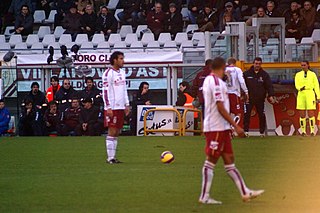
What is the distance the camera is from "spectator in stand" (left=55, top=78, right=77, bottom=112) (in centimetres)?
2880

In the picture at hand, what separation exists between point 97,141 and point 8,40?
11586 mm

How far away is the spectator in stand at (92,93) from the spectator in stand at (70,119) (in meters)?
0.37

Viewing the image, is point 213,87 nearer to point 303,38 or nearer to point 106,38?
point 303,38

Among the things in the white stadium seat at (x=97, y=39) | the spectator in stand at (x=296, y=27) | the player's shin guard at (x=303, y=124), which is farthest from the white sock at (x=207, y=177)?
the white stadium seat at (x=97, y=39)

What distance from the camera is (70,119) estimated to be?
93.8 feet

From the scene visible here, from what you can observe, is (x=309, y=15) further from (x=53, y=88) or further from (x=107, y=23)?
(x=53, y=88)

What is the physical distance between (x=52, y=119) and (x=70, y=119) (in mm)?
633

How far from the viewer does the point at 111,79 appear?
1772cm

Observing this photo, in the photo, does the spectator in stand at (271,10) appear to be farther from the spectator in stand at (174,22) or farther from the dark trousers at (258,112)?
the dark trousers at (258,112)

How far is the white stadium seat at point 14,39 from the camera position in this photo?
113 feet

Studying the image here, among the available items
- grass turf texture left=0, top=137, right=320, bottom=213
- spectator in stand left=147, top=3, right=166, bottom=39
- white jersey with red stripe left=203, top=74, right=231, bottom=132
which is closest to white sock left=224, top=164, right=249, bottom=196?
grass turf texture left=0, top=137, right=320, bottom=213

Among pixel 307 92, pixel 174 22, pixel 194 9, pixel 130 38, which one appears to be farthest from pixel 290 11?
pixel 307 92

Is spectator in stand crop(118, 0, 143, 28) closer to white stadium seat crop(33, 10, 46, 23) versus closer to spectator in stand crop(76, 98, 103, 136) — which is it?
white stadium seat crop(33, 10, 46, 23)

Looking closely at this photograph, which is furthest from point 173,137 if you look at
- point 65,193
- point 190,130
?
point 65,193
